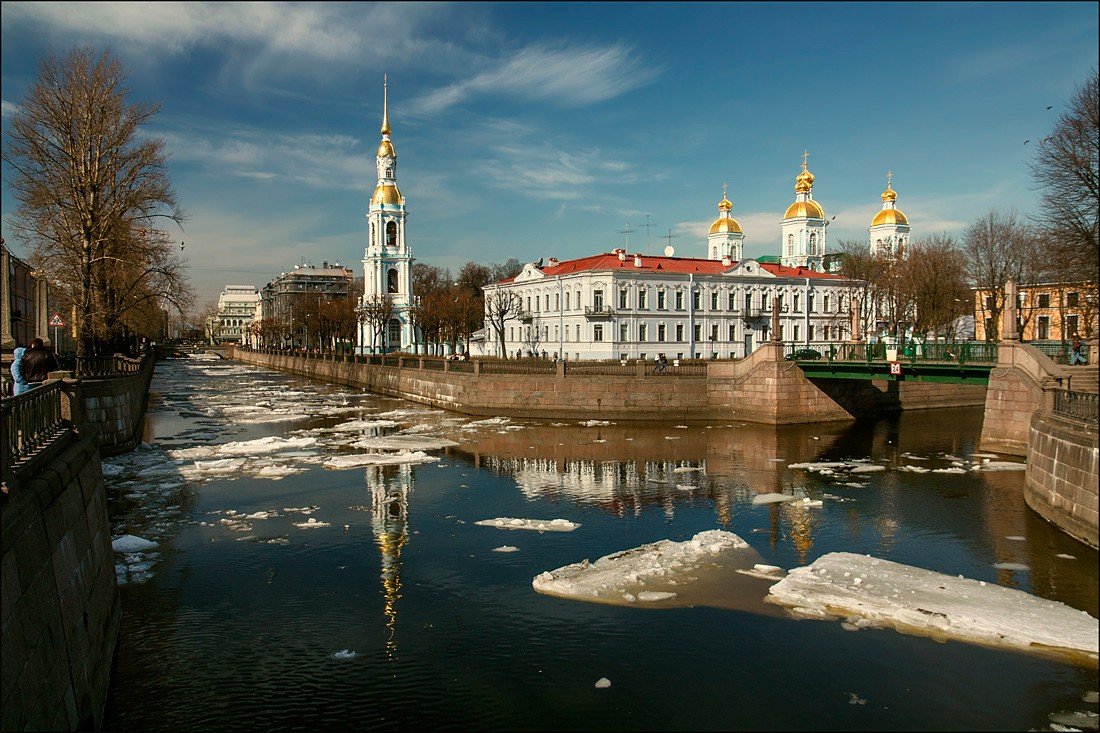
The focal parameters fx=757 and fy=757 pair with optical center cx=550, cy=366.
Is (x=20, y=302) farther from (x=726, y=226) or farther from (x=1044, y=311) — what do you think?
(x=1044, y=311)

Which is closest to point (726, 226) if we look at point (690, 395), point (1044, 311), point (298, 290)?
point (1044, 311)

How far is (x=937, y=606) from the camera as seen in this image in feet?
42.6

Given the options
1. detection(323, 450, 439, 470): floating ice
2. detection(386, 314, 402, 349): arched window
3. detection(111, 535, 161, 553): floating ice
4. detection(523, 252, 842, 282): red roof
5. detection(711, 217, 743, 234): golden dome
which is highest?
detection(711, 217, 743, 234): golden dome

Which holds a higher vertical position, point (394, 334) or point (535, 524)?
point (394, 334)

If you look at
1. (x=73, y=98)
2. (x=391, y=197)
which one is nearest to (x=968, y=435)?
(x=73, y=98)

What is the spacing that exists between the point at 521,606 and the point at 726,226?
85.8 metres

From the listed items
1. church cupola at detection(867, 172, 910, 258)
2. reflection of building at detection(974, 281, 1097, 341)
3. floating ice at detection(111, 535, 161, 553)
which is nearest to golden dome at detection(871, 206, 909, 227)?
church cupola at detection(867, 172, 910, 258)

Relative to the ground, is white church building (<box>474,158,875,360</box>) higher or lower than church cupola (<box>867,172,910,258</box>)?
lower

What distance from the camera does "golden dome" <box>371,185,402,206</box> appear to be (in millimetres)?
108938

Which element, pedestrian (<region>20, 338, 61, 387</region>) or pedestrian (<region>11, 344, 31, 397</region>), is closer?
pedestrian (<region>11, 344, 31, 397</region>)

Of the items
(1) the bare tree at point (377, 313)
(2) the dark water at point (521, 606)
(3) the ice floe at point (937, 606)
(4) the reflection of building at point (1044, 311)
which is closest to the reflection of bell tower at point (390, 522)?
(2) the dark water at point (521, 606)

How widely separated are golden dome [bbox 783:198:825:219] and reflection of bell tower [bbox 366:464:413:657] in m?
80.8

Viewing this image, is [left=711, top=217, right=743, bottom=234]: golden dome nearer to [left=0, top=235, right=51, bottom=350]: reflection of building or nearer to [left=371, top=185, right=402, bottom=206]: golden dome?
[left=371, top=185, right=402, bottom=206]: golden dome

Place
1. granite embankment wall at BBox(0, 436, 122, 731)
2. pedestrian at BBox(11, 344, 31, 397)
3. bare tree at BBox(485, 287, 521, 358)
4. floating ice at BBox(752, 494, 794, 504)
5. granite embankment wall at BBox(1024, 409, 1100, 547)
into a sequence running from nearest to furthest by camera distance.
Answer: granite embankment wall at BBox(0, 436, 122, 731), pedestrian at BBox(11, 344, 31, 397), granite embankment wall at BBox(1024, 409, 1100, 547), floating ice at BBox(752, 494, 794, 504), bare tree at BBox(485, 287, 521, 358)
